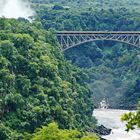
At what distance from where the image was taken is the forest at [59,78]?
2365 inches

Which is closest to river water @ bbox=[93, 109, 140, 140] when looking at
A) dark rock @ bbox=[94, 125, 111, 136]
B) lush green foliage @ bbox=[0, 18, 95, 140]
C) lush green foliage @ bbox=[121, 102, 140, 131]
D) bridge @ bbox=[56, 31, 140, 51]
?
dark rock @ bbox=[94, 125, 111, 136]

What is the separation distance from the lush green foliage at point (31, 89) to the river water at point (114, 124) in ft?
10.0

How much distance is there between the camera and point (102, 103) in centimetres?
10475

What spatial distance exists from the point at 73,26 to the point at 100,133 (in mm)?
52987

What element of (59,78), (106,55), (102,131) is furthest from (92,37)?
(106,55)

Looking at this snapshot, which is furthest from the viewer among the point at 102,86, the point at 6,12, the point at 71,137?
the point at 6,12

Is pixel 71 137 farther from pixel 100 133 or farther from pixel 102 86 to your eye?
pixel 102 86

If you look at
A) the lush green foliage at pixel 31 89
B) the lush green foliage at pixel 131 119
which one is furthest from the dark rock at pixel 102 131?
the lush green foliage at pixel 131 119

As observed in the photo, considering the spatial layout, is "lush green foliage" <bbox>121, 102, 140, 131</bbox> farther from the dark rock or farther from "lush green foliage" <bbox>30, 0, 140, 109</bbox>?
"lush green foliage" <bbox>30, 0, 140, 109</bbox>

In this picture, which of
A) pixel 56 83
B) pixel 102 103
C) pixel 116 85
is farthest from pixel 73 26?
pixel 56 83

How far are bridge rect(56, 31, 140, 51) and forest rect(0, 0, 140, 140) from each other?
2320mm

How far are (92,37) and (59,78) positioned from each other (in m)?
21.8

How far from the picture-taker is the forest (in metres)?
60.1

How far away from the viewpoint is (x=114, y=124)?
85.3 meters
